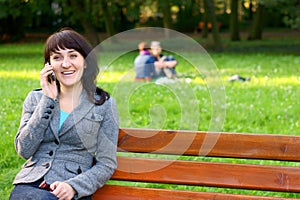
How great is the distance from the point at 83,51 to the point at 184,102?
0.64m

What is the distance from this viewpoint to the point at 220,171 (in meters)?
3.56

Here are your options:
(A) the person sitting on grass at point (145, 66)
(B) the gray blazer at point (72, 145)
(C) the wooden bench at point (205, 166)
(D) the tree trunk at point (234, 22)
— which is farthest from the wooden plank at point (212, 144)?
(D) the tree trunk at point (234, 22)

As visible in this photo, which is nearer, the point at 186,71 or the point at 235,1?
the point at 186,71

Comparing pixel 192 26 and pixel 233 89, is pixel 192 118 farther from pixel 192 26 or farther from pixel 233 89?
pixel 192 26

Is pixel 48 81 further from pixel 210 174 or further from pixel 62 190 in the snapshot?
pixel 210 174

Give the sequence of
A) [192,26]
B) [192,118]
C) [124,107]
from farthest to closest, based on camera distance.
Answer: [192,26], [192,118], [124,107]

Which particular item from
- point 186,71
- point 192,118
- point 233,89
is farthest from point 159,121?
point 186,71

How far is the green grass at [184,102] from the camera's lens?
15.3 ft

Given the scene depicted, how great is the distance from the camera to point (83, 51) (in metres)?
3.58

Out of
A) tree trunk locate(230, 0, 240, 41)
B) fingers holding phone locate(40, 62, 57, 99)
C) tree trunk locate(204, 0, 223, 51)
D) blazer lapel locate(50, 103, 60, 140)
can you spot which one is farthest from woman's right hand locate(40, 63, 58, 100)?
A: tree trunk locate(230, 0, 240, 41)

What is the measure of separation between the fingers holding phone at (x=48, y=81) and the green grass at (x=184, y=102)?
38 centimetres

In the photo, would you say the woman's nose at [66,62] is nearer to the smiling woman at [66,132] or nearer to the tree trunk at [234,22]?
the smiling woman at [66,132]

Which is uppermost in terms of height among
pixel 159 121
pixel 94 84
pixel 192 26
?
pixel 94 84

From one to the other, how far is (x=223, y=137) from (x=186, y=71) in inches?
394
